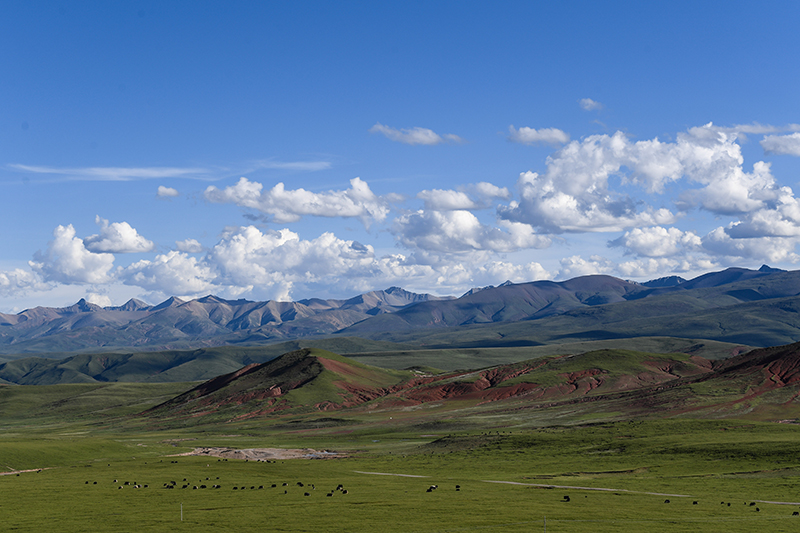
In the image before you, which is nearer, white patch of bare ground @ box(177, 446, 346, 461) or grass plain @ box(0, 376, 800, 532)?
grass plain @ box(0, 376, 800, 532)

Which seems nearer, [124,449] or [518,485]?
[518,485]

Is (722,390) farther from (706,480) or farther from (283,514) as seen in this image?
(283,514)

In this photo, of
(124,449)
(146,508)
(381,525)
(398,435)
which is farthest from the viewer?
(398,435)

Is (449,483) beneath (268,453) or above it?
above

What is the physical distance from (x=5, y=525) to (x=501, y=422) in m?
134

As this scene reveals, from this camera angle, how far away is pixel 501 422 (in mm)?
176375

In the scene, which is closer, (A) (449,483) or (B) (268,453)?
A: (A) (449,483)

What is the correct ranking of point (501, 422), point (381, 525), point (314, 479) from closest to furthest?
point (381, 525), point (314, 479), point (501, 422)

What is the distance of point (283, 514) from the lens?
61.0 m

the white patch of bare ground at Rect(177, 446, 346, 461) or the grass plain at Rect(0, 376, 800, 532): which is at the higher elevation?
the grass plain at Rect(0, 376, 800, 532)

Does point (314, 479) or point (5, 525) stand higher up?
point (5, 525)

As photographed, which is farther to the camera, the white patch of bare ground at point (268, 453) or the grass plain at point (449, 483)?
the white patch of bare ground at point (268, 453)

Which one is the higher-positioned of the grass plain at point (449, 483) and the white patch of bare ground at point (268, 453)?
the grass plain at point (449, 483)

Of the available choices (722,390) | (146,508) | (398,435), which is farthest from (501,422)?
(146,508)
